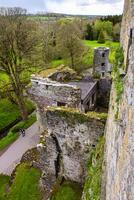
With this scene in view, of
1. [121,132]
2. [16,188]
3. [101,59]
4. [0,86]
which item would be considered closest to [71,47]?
[101,59]

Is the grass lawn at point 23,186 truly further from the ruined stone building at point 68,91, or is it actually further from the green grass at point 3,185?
the ruined stone building at point 68,91

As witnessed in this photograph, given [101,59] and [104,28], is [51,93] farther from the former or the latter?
[104,28]

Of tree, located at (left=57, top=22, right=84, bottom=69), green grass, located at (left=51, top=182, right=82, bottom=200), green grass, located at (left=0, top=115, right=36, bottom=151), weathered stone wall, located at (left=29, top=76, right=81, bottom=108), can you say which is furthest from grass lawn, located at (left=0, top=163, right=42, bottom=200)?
tree, located at (left=57, top=22, right=84, bottom=69)

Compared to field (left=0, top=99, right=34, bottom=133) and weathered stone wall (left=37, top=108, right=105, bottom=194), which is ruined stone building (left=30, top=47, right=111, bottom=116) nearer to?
weathered stone wall (left=37, top=108, right=105, bottom=194)

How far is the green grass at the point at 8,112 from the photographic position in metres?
32.7

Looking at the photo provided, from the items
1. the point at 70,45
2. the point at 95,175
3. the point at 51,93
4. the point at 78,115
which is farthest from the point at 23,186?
the point at 70,45

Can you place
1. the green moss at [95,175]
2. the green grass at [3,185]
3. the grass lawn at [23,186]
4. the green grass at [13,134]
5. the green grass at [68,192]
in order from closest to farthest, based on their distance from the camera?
1. the green moss at [95,175]
2. the green grass at [68,192]
3. the grass lawn at [23,186]
4. the green grass at [3,185]
5. the green grass at [13,134]

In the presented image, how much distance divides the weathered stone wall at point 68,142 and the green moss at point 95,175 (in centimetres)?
71

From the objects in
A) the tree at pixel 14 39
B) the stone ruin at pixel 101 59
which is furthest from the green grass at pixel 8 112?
the stone ruin at pixel 101 59

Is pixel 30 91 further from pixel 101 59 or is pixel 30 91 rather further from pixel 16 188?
pixel 101 59

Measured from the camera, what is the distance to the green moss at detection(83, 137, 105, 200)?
12.1 m

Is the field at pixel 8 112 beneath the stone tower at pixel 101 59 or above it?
beneath

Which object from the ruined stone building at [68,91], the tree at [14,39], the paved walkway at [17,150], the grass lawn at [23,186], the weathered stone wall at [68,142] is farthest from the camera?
the tree at [14,39]

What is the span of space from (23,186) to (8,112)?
16349mm
